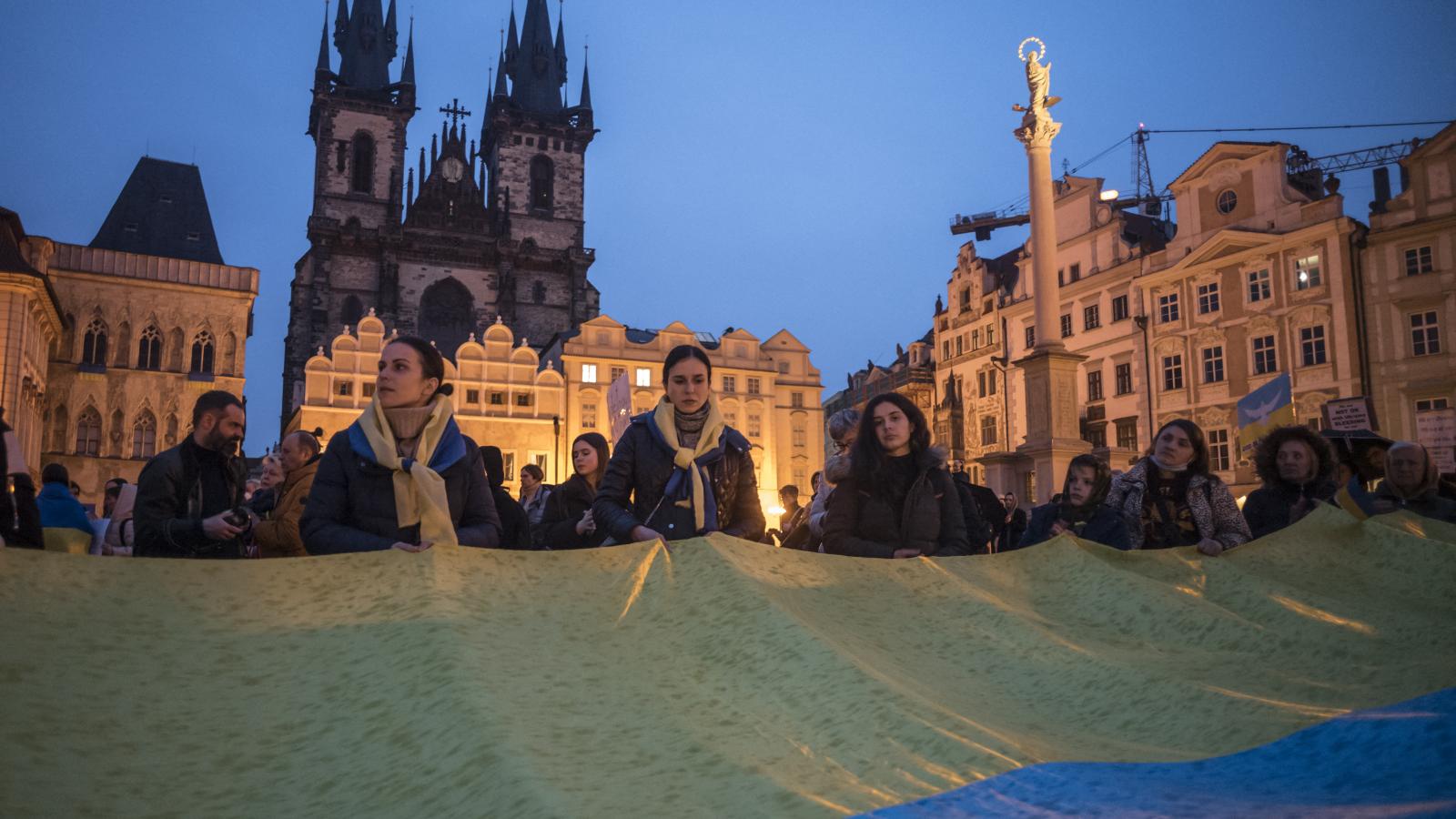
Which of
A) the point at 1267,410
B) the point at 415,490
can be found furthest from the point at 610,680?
the point at 1267,410

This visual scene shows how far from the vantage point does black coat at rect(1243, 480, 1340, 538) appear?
20.4 feet

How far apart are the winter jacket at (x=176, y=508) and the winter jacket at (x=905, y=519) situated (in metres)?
2.87

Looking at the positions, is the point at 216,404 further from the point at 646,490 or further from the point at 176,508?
the point at 646,490

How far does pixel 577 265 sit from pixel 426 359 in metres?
62.4

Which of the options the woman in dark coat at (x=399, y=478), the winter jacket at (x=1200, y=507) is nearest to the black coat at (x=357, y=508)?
the woman in dark coat at (x=399, y=478)

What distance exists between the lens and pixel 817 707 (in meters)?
2.66

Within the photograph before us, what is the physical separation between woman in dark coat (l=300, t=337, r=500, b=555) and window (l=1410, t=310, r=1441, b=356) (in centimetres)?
3263

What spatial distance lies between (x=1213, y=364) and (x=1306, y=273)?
13.7 ft

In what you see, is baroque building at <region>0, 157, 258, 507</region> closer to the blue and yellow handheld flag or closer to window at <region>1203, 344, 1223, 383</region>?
window at <region>1203, 344, 1223, 383</region>

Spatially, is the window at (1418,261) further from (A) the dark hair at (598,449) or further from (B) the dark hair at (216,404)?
(B) the dark hair at (216,404)

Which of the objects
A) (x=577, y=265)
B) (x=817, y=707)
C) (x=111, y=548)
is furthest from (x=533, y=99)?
(x=817, y=707)

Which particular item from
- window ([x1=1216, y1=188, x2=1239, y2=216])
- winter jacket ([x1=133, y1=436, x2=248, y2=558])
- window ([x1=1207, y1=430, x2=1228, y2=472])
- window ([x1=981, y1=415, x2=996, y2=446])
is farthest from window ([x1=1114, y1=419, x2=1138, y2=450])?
winter jacket ([x1=133, y1=436, x2=248, y2=558])

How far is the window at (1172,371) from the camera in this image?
34.7 m

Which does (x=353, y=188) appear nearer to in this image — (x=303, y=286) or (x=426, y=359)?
(x=303, y=286)
